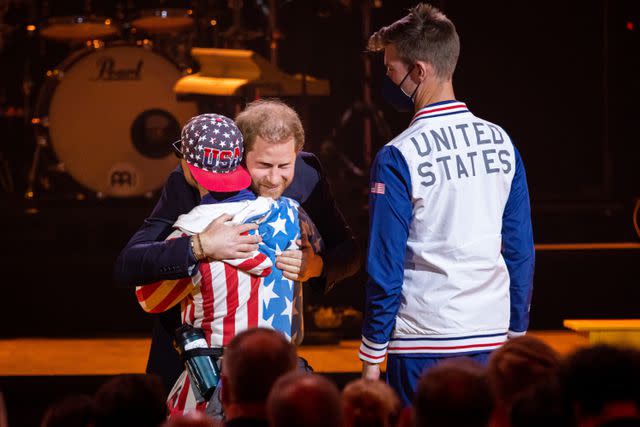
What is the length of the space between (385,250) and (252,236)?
0.36m

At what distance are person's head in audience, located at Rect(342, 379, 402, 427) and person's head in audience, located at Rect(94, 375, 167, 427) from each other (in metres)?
0.34

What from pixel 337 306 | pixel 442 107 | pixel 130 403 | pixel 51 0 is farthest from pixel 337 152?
pixel 130 403

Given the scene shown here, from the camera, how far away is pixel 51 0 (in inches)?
293

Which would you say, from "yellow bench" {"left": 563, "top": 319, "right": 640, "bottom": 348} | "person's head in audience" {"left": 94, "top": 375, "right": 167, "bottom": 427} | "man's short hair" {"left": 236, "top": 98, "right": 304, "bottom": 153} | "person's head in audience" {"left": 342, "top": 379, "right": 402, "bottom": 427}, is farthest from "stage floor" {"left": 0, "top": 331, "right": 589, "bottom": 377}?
"person's head in audience" {"left": 94, "top": 375, "right": 167, "bottom": 427}

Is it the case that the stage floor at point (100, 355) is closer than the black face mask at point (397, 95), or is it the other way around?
the black face mask at point (397, 95)

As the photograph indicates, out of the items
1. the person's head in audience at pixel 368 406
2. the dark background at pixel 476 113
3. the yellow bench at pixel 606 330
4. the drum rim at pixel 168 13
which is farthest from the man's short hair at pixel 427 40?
the drum rim at pixel 168 13

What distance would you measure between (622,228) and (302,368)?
185 inches

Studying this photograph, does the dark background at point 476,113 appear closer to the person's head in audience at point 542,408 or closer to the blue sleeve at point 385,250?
the blue sleeve at point 385,250

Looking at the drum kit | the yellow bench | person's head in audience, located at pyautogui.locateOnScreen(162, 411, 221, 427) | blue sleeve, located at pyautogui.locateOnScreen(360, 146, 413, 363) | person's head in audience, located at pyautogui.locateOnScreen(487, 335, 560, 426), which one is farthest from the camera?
the drum kit

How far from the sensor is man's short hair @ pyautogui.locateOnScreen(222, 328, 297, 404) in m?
1.73

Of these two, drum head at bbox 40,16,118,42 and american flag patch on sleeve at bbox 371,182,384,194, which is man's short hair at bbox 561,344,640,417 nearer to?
american flag patch on sleeve at bbox 371,182,384,194

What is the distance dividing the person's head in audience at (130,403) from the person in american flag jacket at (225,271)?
61cm

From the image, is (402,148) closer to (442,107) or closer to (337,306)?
(442,107)

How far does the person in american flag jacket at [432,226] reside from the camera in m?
2.52
